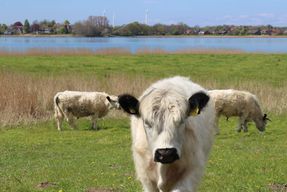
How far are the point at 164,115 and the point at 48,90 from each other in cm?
1970

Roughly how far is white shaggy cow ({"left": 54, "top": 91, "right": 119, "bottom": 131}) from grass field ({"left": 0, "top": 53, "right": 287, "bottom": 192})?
574 millimetres

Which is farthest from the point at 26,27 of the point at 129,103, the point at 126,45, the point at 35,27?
the point at 129,103

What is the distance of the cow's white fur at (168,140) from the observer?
588cm

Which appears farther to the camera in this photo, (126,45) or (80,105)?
(126,45)

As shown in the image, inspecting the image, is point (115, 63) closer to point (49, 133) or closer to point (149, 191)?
point (49, 133)

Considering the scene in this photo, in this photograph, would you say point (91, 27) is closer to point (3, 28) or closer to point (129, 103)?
point (3, 28)

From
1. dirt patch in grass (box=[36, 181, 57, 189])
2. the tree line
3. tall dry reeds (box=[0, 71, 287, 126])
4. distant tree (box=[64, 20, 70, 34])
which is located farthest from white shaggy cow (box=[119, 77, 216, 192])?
distant tree (box=[64, 20, 70, 34])

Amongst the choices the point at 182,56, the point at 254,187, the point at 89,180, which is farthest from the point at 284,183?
the point at 182,56

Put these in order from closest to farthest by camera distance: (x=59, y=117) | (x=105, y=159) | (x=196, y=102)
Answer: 1. (x=196, y=102)
2. (x=105, y=159)
3. (x=59, y=117)

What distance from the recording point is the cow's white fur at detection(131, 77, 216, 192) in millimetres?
5879

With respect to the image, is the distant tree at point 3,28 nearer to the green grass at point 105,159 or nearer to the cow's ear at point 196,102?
the green grass at point 105,159

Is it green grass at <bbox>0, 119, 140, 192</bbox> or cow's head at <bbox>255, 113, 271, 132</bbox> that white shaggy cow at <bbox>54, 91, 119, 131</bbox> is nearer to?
green grass at <bbox>0, 119, 140, 192</bbox>

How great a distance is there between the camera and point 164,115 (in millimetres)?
5941

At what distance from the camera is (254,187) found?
8.97 m
